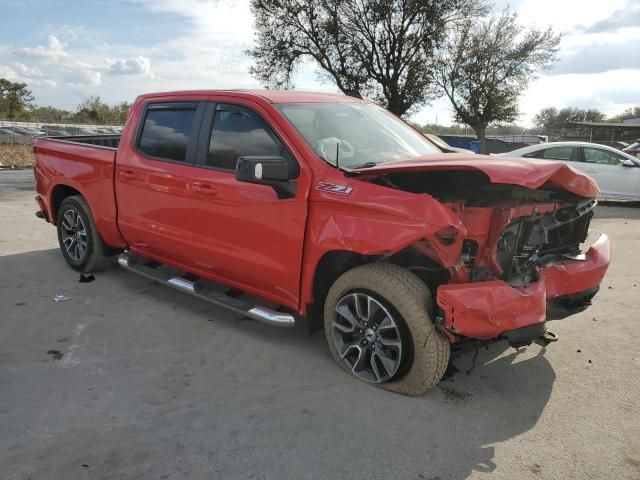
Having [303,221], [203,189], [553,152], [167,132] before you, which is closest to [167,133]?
[167,132]

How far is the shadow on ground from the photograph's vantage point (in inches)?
107

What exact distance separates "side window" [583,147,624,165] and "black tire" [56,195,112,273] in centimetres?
1026

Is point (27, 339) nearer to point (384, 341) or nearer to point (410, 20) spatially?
point (384, 341)

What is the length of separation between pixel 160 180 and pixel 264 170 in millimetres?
1507

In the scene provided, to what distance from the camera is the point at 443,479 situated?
262 centimetres

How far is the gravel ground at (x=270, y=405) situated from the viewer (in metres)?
2.72

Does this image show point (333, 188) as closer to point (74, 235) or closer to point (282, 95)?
point (282, 95)

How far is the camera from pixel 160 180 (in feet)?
14.8

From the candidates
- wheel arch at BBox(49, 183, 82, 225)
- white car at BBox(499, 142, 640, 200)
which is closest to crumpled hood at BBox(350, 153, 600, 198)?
wheel arch at BBox(49, 183, 82, 225)

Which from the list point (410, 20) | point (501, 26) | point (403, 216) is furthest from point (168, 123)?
point (501, 26)

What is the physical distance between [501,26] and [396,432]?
91.2 ft

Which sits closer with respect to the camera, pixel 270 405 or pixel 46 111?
Answer: pixel 270 405

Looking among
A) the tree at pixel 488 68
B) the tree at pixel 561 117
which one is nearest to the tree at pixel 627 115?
the tree at pixel 561 117

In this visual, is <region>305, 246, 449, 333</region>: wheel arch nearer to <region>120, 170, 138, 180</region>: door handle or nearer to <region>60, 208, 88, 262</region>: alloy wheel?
<region>120, 170, 138, 180</region>: door handle
